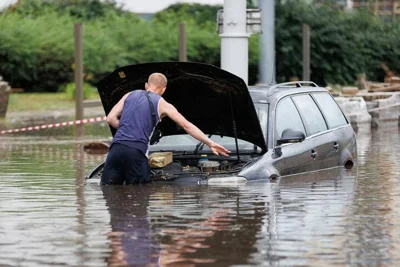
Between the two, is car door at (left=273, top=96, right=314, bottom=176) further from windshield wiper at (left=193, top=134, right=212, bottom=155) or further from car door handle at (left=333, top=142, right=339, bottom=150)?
windshield wiper at (left=193, top=134, right=212, bottom=155)

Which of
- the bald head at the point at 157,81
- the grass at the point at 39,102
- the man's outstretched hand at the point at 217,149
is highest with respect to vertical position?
the bald head at the point at 157,81

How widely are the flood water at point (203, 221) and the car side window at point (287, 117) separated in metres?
Answer: 0.62

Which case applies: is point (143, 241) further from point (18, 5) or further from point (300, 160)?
point (18, 5)

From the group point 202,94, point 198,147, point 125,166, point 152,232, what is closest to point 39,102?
point 198,147

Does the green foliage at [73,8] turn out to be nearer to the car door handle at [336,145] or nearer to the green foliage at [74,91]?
the green foliage at [74,91]

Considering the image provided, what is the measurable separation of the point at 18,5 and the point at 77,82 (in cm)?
2219

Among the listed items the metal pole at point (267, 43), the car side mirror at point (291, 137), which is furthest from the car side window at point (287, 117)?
the metal pole at point (267, 43)

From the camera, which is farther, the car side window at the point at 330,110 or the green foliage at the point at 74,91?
the green foliage at the point at 74,91

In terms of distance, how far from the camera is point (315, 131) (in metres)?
15.5

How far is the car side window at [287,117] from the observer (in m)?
14.8

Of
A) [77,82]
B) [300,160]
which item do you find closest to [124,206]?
[300,160]

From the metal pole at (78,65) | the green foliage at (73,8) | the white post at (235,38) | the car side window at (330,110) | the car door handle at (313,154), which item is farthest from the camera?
the green foliage at (73,8)

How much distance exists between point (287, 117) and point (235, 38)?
4.52m

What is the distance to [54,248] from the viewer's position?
32.2 ft
